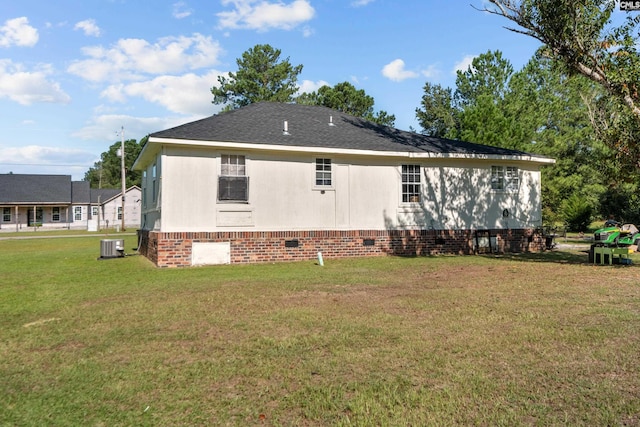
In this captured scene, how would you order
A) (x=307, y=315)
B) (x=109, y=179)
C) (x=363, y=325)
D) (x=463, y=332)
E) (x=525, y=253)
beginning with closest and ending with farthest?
(x=463, y=332), (x=363, y=325), (x=307, y=315), (x=525, y=253), (x=109, y=179)

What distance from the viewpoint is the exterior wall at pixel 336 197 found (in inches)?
473

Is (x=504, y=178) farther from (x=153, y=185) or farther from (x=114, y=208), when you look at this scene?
(x=114, y=208)

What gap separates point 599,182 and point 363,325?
109ft

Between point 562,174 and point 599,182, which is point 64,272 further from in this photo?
point 599,182

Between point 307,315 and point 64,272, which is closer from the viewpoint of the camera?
point 307,315

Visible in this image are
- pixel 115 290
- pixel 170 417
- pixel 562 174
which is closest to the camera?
pixel 170 417

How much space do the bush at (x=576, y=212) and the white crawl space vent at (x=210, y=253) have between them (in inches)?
1017

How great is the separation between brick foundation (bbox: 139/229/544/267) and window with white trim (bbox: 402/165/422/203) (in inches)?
44.2

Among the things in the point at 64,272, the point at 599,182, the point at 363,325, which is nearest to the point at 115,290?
the point at 64,272

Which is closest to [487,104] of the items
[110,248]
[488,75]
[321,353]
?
[488,75]

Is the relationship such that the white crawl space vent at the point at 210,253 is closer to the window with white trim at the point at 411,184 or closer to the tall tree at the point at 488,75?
the window with white trim at the point at 411,184

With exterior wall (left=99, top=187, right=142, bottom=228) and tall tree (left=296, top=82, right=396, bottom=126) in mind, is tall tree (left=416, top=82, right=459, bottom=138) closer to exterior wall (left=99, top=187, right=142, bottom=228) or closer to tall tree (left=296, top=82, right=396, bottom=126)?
tall tree (left=296, top=82, right=396, bottom=126)

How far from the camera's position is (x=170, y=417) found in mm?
3068

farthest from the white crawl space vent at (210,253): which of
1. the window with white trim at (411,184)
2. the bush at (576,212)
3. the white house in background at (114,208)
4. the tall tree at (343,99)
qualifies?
the white house in background at (114,208)
